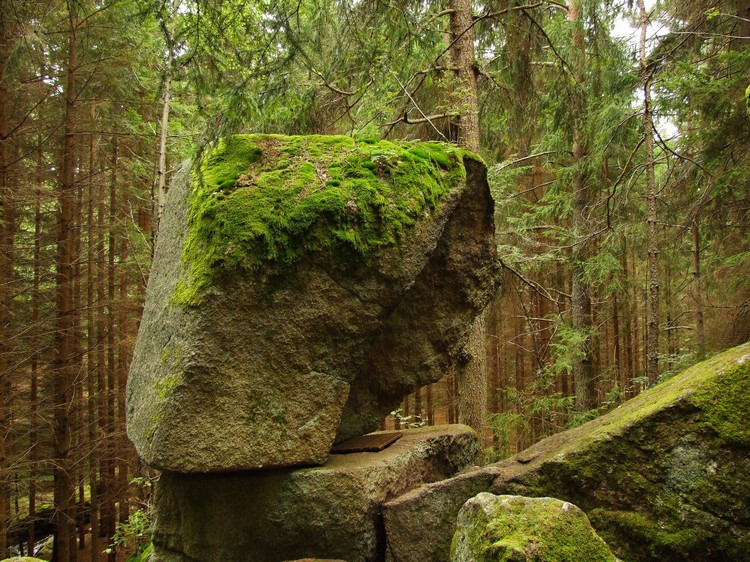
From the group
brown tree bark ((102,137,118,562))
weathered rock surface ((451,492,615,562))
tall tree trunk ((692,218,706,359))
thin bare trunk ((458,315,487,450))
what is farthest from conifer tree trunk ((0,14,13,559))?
tall tree trunk ((692,218,706,359))

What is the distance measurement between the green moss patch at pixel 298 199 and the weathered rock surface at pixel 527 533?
6.67 feet

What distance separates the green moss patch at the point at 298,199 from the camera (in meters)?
3.48

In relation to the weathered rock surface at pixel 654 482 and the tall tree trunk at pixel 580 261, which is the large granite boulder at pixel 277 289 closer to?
the weathered rock surface at pixel 654 482

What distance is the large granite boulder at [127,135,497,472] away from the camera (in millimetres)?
3373

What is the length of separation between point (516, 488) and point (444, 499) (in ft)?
1.84

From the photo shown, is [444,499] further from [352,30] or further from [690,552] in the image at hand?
[352,30]

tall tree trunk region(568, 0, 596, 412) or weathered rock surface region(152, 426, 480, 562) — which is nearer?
weathered rock surface region(152, 426, 480, 562)

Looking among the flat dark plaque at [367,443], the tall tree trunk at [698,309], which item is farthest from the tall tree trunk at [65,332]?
the tall tree trunk at [698,309]

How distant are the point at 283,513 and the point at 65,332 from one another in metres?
7.61

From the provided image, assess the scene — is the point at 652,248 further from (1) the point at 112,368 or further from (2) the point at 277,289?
(1) the point at 112,368

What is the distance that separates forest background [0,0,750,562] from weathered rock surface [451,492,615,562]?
3.42 m

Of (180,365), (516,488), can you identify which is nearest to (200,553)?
(180,365)

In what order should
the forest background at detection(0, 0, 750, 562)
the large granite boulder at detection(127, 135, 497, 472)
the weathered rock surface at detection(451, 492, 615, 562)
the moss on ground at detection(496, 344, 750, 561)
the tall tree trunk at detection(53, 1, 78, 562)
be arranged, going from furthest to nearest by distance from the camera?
the tall tree trunk at detection(53, 1, 78, 562), the forest background at detection(0, 0, 750, 562), the large granite boulder at detection(127, 135, 497, 472), the moss on ground at detection(496, 344, 750, 561), the weathered rock surface at detection(451, 492, 615, 562)

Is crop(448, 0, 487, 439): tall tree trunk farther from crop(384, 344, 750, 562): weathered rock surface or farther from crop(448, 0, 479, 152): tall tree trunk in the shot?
crop(384, 344, 750, 562): weathered rock surface
